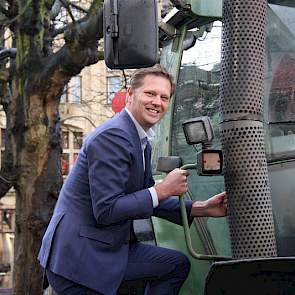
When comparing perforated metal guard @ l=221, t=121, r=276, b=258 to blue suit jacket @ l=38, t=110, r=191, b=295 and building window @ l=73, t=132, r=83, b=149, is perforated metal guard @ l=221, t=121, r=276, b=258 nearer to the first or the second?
blue suit jacket @ l=38, t=110, r=191, b=295

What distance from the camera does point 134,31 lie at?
10.3ft

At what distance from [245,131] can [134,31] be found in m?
0.67

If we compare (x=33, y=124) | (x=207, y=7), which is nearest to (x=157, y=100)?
(x=207, y=7)

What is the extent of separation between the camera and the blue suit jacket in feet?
10.2

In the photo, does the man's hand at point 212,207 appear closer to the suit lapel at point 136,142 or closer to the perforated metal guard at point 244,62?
the suit lapel at point 136,142

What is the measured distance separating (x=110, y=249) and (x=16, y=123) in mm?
7854

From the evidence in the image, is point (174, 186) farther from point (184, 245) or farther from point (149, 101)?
point (184, 245)

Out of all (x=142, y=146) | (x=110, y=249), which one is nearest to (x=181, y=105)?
(x=142, y=146)

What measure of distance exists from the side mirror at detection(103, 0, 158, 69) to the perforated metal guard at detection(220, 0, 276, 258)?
1.11 ft

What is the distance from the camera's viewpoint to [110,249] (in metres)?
3.26

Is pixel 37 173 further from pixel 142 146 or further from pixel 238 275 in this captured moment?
pixel 238 275

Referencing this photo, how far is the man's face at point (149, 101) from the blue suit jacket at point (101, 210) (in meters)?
0.06

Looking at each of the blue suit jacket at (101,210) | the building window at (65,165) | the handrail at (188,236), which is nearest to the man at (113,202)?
the blue suit jacket at (101,210)

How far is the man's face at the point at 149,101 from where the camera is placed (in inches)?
131
